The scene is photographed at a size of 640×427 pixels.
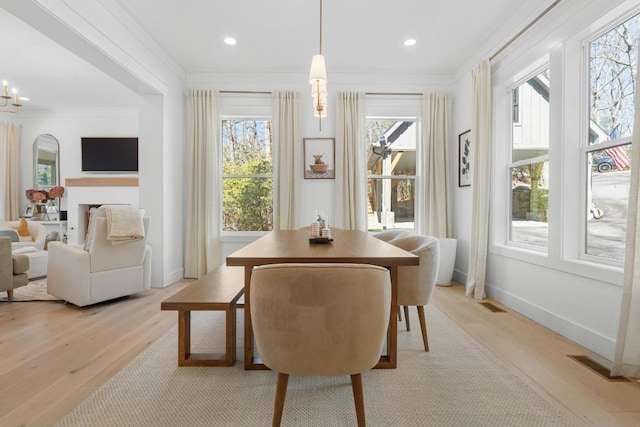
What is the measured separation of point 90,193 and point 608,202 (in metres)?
7.44

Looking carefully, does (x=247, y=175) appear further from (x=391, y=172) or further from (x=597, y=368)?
(x=597, y=368)

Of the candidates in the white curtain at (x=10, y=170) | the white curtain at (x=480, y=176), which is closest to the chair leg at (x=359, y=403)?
the white curtain at (x=480, y=176)

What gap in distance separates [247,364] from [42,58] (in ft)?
15.5

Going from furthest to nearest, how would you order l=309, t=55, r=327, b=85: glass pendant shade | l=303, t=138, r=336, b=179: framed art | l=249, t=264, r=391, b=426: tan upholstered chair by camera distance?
l=303, t=138, r=336, b=179: framed art, l=309, t=55, r=327, b=85: glass pendant shade, l=249, t=264, r=391, b=426: tan upholstered chair

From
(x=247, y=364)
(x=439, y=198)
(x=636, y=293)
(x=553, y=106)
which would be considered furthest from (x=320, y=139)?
(x=636, y=293)

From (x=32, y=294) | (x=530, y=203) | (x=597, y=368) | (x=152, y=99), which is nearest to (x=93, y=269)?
(x=32, y=294)

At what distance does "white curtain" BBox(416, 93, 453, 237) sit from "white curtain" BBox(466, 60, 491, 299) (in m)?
0.80

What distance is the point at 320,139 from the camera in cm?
474

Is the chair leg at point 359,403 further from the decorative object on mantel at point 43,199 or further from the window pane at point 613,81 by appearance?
the decorative object on mantel at point 43,199

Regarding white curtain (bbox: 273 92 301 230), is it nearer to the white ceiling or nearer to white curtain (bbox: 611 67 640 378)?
the white ceiling

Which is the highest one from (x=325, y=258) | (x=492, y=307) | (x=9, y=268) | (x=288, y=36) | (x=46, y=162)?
(x=288, y=36)

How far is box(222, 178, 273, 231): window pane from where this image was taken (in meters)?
4.95

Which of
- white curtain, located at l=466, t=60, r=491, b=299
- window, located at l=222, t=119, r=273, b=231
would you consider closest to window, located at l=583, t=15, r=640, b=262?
white curtain, located at l=466, t=60, r=491, b=299

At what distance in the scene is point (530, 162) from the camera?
330cm
